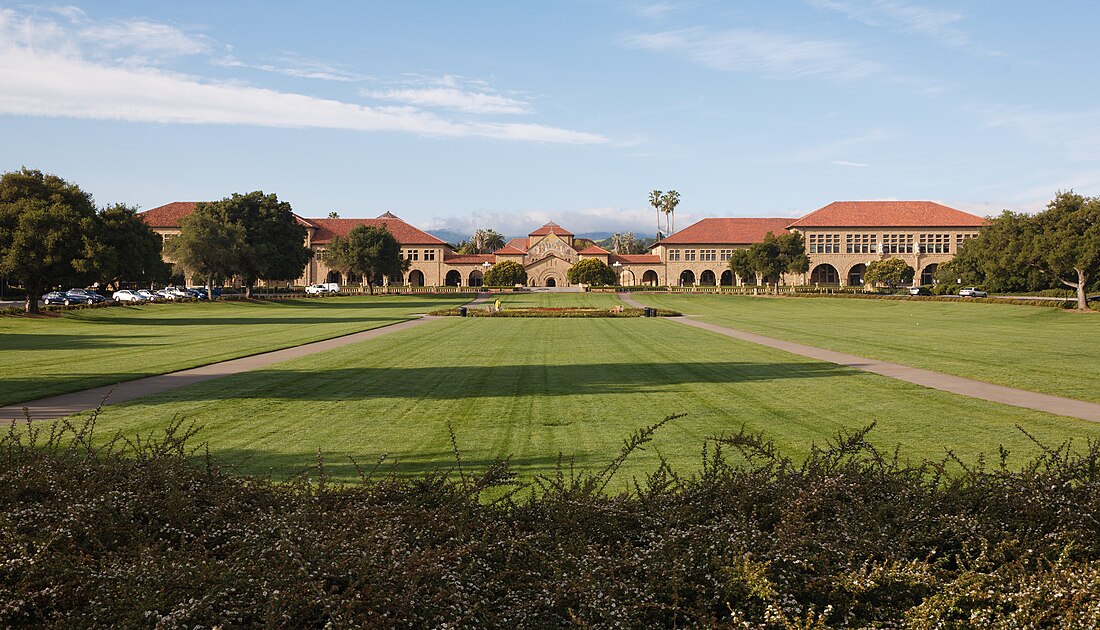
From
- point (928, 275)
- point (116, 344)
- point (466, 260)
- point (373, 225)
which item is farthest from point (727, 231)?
point (116, 344)

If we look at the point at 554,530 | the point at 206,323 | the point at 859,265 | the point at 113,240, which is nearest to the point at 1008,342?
the point at 554,530

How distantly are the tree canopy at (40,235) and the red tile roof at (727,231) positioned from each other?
96.0m

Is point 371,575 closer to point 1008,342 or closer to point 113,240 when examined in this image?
point 1008,342

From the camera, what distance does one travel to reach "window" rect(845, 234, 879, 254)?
399ft

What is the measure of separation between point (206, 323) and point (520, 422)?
124 feet

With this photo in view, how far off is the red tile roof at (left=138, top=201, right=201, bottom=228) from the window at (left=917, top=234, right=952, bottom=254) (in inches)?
4517

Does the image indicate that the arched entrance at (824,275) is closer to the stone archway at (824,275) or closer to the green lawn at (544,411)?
the stone archway at (824,275)

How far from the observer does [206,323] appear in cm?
4525

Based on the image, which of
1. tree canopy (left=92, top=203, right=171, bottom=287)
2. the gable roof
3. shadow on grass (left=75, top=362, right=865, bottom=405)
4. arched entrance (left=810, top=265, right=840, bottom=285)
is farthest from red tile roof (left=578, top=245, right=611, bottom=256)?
shadow on grass (left=75, top=362, right=865, bottom=405)

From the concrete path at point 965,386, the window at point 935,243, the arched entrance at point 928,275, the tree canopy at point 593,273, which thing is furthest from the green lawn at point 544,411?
the arched entrance at point 928,275

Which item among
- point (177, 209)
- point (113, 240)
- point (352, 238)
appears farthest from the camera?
point (177, 209)

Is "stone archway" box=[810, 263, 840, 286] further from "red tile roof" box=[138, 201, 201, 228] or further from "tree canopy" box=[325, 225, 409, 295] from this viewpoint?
"red tile roof" box=[138, 201, 201, 228]

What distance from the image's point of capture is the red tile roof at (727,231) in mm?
129125


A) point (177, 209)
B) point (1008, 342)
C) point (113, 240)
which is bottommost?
point (1008, 342)
